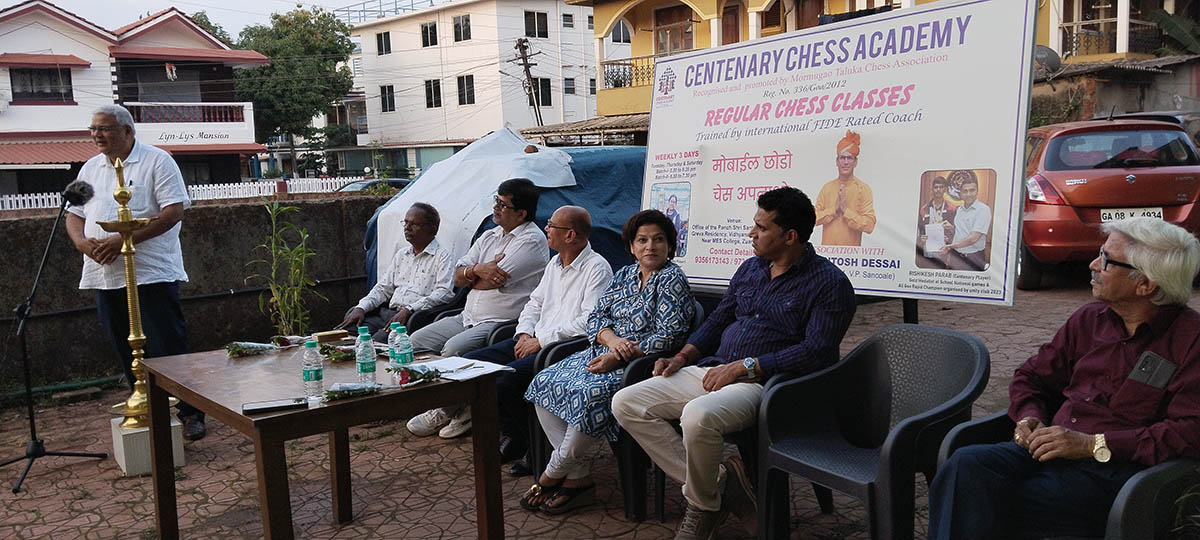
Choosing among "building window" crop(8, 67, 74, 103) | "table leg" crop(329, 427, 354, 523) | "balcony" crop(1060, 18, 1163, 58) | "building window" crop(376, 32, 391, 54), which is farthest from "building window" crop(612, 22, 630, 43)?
"table leg" crop(329, 427, 354, 523)

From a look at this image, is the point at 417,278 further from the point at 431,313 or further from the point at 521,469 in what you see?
the point at 521,469

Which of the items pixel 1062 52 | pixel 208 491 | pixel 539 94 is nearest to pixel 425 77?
pixel 539 94

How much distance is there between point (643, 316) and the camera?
400 centimetres

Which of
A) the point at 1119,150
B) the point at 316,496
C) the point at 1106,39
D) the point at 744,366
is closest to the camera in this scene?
the point at 744,366

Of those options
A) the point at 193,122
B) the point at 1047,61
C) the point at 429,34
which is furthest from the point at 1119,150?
the point at 429,34

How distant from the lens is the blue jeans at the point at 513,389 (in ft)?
14.2

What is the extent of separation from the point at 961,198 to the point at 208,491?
142 inches

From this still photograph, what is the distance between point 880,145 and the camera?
155 inches

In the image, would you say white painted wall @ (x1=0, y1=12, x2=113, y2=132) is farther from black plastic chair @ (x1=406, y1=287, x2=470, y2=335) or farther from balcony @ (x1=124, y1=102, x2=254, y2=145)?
black plastic chair @ (x1=406, y1=287, x2=470, y2=335)

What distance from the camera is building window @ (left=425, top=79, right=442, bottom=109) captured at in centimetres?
3516

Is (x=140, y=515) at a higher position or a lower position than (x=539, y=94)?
lower

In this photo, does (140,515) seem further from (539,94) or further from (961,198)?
(539,94)

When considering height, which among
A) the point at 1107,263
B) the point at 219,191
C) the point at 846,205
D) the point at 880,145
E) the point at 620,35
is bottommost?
the point at 1107,263

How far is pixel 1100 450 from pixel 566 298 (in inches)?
103
